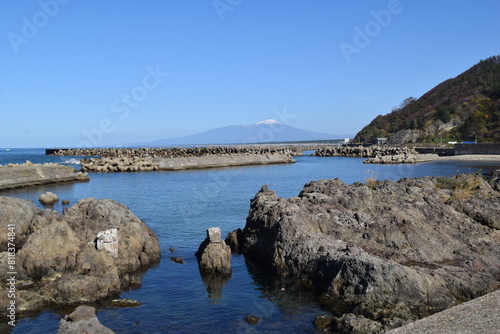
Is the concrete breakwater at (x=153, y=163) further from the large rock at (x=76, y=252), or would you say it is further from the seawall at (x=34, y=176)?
the large rock at (x=76, y=252)

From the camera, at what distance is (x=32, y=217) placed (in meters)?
20.9

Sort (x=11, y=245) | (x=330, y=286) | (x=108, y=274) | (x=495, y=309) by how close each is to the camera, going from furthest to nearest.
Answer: (x=11, y=245)
(x=108, y=274)
(x=330, y=286)
(x=495, y=309)

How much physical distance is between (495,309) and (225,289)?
27.8 feet

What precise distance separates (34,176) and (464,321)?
53.3 m

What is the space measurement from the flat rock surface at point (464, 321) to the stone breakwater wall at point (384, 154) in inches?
3425

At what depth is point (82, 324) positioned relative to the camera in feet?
32.9

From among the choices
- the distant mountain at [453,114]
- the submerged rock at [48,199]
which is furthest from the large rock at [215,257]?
the distant mountain at [453,114]

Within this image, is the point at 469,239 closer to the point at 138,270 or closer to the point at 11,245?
the point at 138,270

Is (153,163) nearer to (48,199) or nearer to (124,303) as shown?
(48,199)

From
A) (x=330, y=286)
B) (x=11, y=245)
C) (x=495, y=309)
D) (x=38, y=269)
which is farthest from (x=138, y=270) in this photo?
(x=495, y=309)

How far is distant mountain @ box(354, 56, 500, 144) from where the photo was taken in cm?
12444

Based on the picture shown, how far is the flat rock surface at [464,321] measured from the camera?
33.1 ft

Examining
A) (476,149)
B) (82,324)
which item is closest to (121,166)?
(82,324)

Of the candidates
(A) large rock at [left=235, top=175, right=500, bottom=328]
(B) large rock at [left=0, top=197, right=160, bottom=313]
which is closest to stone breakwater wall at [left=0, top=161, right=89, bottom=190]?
(B) large rock at [left=0, top=197, right=160, bottom=313]
